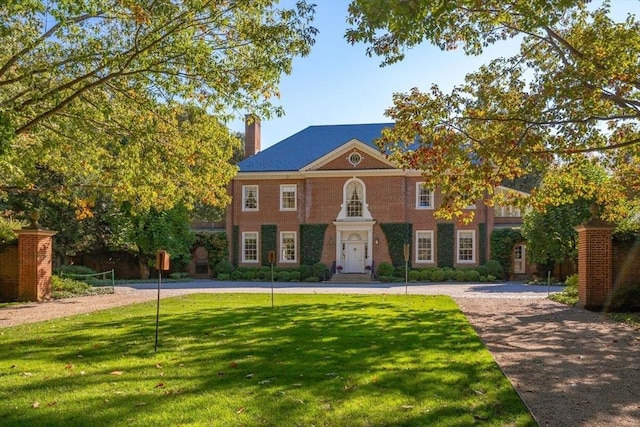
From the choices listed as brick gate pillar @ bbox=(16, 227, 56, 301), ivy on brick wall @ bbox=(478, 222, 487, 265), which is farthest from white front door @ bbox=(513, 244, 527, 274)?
brick gate pillar @ bbox=(16, 227, 56, 301)

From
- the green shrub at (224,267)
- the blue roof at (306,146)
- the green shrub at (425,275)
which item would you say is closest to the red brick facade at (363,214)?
the blue roof at (306,146)

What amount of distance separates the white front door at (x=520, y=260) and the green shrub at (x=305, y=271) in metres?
13.4

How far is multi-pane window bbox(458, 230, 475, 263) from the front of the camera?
33.6 metres

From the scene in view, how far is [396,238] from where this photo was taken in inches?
1324

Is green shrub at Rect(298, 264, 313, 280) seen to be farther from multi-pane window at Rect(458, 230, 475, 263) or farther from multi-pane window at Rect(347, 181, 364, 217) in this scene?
multi-pane window at Rect(458, 230, 475, 263)

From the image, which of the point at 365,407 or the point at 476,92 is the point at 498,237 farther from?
the point at 365,407

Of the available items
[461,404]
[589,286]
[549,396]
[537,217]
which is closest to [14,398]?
[461,404]

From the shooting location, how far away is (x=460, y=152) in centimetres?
1223

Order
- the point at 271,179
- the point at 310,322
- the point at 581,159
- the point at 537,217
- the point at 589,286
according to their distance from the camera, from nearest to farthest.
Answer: the point at 310,322 → the point at 581,159 → the point at 589,286 → the point at 537,217 → the point at 271,179

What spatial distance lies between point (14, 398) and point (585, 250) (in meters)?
14.5

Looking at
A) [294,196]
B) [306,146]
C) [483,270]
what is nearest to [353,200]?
[294,196]

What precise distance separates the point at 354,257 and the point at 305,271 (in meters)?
3.13

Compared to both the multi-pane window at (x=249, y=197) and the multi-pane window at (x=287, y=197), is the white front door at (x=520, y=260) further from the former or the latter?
the multi-pane window at (x=249, y=197)

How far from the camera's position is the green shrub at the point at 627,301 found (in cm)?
1482
